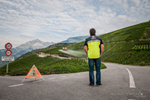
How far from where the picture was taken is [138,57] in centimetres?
3675

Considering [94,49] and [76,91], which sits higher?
[94,49]

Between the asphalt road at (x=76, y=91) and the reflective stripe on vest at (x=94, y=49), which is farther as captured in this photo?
the reflective stripe on vest at (x=94, y=49)

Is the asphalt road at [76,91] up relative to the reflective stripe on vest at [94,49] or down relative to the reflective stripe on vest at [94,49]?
down

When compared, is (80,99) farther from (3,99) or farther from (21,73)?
(21,73)

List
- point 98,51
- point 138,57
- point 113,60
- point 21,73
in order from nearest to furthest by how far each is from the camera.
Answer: point 98,51 < point 21,73 < point 138,57 < point 113,60

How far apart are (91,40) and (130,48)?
44847 mm

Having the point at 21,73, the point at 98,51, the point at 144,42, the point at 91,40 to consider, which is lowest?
the point at 21,73

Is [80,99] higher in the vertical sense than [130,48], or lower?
lower

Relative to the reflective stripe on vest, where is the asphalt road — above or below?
below

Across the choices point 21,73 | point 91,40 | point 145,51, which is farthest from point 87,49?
point 145,51

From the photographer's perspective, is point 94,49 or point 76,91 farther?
point 94,49

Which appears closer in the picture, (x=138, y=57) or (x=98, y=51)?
(x=98, y=51)

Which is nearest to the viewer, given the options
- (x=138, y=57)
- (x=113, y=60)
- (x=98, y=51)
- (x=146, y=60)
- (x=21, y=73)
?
(x=98, y=51)

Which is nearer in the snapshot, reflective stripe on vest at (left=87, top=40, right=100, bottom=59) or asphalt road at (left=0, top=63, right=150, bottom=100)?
asphalt road at (left=0, top=63, right=150, bottom=100)
